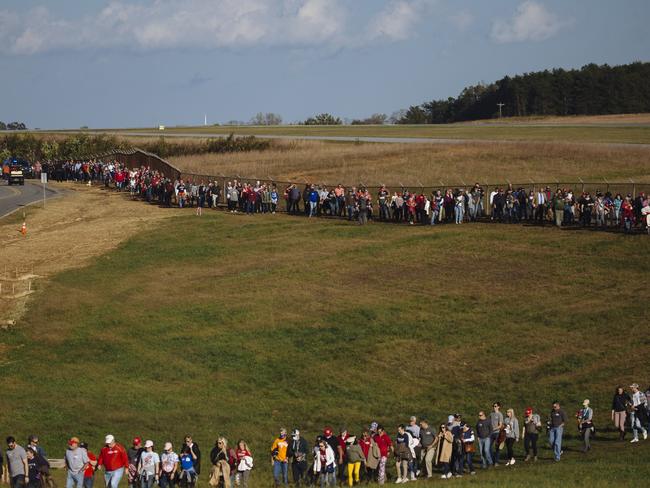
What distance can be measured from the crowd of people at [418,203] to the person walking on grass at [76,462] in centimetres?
2876

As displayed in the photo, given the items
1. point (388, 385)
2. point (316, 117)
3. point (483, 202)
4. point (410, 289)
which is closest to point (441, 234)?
point (483, 202)

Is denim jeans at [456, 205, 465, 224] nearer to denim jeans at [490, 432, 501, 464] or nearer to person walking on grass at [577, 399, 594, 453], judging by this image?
person walking on grass at [577, 399, 594, 453]

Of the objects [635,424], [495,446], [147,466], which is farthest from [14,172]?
[635,424]

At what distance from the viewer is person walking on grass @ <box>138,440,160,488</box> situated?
862 inches

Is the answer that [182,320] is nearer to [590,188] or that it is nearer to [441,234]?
[441,234]

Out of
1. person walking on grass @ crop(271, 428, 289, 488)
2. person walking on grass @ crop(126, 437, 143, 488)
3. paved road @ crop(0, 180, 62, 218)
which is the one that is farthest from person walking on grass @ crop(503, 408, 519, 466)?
paved road @ crop(0, 180, 62, 218)

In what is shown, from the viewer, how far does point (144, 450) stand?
22.1 metres

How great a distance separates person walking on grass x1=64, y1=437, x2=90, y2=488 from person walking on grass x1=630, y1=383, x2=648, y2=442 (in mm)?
13207

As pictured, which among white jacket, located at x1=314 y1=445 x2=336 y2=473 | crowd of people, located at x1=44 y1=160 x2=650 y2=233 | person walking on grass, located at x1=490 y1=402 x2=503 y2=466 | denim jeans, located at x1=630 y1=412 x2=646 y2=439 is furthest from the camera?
crowd of people, located at x1=44 y1=160 x2=650 y2=233

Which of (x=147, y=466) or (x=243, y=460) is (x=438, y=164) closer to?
(x=243, y=460)

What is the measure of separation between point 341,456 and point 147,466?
450 centimetres

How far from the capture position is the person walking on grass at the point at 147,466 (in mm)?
21891

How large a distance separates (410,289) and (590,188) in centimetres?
1762

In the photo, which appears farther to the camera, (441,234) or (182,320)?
(441,234)
